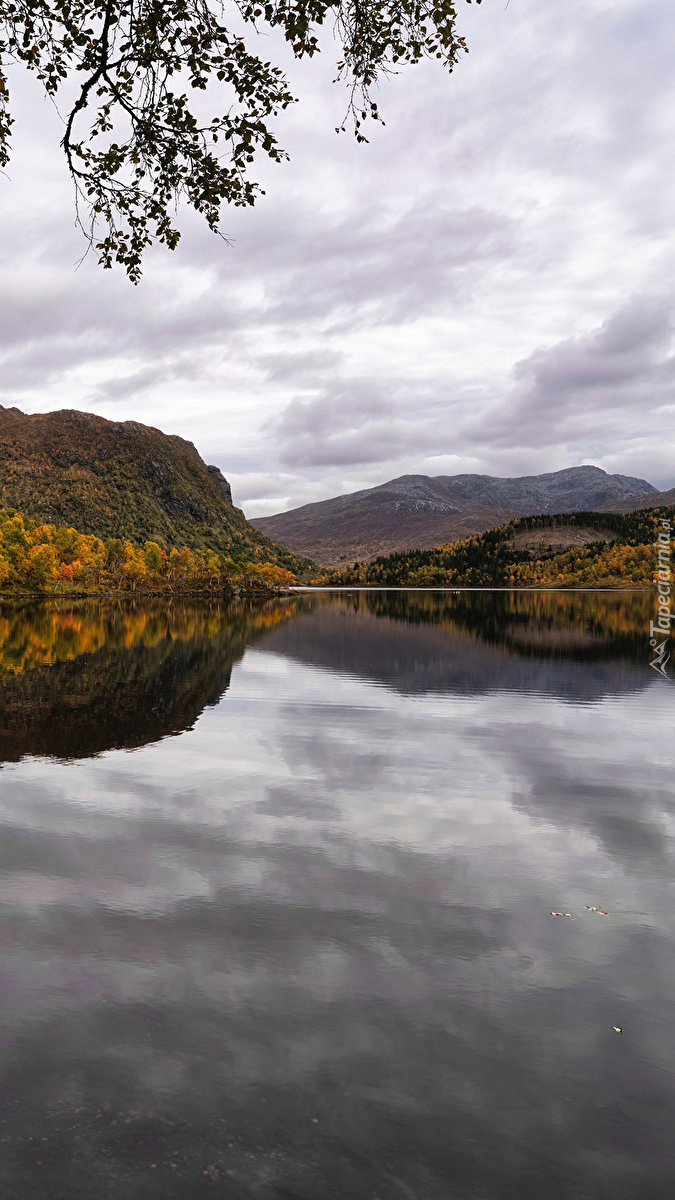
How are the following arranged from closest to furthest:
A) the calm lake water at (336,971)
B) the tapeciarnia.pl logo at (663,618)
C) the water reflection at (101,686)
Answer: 1. the calm lake water at (336,971)
2. the water reflection at (101,686)
3. the tapeciarnia.pl logo at (663,618)

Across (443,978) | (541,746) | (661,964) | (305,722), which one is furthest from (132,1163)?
(305,722)

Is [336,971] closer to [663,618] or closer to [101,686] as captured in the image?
[101,686]

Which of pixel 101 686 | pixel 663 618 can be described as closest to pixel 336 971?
pixel 101 686

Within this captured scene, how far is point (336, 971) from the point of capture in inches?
383

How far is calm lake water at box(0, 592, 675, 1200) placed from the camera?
6.60 m

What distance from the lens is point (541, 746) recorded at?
81.7 feet

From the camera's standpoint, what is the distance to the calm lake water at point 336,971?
6.60m

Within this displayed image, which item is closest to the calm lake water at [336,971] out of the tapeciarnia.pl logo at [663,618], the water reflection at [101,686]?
the water reflection at [101,686]

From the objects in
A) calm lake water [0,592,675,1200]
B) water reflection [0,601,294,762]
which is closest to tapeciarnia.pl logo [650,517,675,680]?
calm lake water [0,592,675,1200]

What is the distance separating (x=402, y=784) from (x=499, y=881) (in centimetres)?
690

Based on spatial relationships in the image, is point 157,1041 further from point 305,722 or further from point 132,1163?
point 305,722

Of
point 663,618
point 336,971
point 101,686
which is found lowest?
point 663,618

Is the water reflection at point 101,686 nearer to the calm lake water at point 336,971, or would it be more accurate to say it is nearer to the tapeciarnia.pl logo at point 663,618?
the calm lake water at point 336,971

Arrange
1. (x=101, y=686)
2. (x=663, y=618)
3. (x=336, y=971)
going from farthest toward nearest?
(x=663, y=618) → (x=101, y=686) → (x=336, y=971)
